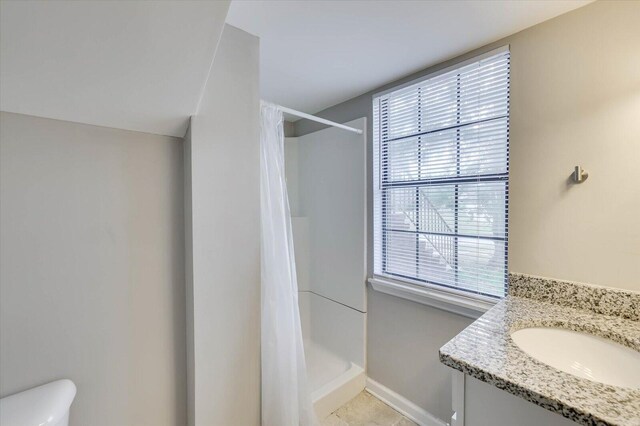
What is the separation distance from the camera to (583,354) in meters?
0.94

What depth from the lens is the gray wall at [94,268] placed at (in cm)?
92

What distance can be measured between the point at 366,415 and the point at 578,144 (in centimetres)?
190

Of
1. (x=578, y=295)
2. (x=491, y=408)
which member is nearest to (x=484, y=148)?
(x=578, y=295)

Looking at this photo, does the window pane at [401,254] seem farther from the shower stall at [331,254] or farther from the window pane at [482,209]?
the window pane at [482,209]

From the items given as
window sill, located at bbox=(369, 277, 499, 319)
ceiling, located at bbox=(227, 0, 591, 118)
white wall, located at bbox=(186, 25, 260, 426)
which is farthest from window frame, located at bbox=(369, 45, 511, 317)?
white wall, located at bbox=(186, 25, 260, 426)

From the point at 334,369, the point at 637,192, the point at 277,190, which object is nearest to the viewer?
the point at 637,192

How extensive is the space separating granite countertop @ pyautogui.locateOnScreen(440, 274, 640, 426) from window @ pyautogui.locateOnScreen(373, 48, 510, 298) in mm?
254

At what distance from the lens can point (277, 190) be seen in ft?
4.62

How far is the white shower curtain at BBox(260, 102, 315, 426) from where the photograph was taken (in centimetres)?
130

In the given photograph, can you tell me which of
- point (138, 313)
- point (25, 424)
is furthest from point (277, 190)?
point (25, 424)

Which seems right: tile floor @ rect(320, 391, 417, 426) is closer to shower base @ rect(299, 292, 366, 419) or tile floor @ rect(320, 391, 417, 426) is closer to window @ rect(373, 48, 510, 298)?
shower base @ rect(299, 292, 366, 419)

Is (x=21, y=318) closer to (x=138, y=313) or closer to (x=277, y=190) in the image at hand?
(x=138, y=313)

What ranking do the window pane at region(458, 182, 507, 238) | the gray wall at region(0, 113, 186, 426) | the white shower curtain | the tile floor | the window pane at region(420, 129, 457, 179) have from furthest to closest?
the tile floor, the window pane at region(420, 129, 457, 179), the window pane at region(458, 182, 507, 238), the white shower curtain, the gray wall at region(0, 113, 186, 426)

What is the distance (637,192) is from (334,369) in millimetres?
2041
